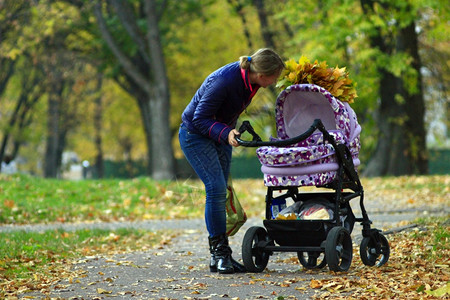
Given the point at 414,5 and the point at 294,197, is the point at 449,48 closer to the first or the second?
the point at 414,5

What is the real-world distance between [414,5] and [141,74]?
902 cm

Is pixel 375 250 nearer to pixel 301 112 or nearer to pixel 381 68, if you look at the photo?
pixel 301 112

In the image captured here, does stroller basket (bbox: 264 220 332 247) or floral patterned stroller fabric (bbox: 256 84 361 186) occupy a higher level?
floral patterned stroller fabric (bbox: 256 84 361 186)

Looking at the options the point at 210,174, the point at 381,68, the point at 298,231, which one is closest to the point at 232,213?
the point at 210,174

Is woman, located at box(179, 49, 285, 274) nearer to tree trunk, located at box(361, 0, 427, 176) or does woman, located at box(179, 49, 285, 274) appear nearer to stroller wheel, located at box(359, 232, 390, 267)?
stroller wheel, located at box(359, 232, 390, 267)

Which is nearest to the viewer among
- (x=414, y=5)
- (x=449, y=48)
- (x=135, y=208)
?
(x=135, y=208)

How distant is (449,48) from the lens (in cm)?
2914

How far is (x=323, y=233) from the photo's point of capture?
611 cm

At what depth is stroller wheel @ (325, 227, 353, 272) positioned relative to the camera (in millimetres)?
5878

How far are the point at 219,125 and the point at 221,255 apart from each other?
3.93ft

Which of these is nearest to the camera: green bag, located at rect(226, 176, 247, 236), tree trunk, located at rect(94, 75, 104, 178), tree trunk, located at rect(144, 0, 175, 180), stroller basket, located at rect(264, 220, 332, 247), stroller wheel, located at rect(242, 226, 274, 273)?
stroller basket, located at rect(264, 220, 332, 247)

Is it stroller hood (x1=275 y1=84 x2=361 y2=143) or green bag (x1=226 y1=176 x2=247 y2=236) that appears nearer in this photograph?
stroller hood (x1=275 y1=84 x2=361 y2=143)

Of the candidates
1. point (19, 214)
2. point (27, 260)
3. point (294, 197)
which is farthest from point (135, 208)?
point (294, 197)

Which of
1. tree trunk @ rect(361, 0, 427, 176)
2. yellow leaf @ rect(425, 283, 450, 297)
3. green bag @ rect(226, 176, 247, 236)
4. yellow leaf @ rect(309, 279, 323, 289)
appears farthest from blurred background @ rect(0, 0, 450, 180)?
yellow leaf @ rect(425, 283, 450, 297)
